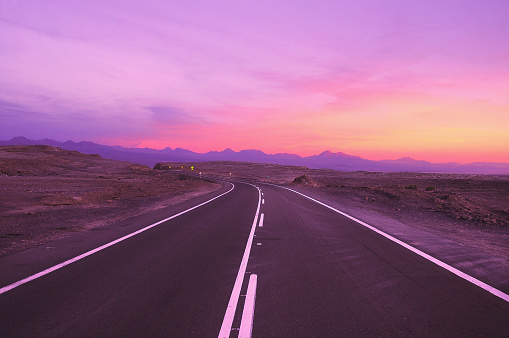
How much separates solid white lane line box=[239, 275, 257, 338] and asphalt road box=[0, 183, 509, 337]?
2cm

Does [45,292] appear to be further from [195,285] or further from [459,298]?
[459,298]

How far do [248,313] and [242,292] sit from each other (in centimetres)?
70

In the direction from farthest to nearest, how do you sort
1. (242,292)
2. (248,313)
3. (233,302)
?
(242,292), (233,302), (248,313)

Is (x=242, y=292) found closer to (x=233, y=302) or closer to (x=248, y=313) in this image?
(x=233, y=302)

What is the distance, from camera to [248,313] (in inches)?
159

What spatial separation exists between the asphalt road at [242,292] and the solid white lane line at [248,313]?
0.02 meters

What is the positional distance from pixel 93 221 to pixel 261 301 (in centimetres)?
921

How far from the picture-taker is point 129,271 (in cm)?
571

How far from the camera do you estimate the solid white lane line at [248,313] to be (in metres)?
3.56

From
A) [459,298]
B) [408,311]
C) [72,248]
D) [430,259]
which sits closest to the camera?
[408,311]

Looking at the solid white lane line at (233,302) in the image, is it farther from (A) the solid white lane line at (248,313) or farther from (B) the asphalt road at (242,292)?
(A) the solid white lane line at (248,313)

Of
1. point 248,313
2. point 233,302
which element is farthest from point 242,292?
point 248,313

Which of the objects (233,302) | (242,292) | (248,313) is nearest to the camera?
(248,313)

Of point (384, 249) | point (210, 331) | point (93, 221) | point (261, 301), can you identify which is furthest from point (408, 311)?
point (93, 221)
